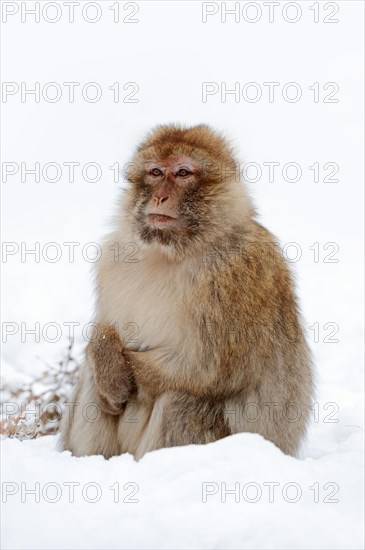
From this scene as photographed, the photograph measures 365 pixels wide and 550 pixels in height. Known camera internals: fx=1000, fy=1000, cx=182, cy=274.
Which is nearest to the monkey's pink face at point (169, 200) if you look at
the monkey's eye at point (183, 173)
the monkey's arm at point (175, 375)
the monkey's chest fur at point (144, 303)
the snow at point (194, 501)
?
the monkey's eye at point (183, 173)

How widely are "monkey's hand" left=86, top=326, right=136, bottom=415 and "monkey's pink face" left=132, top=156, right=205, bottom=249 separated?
53 cm

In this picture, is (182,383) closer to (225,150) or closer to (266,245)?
(266,245)

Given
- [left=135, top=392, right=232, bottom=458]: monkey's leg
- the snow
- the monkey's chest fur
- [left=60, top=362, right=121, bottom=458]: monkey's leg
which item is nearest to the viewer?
the snow

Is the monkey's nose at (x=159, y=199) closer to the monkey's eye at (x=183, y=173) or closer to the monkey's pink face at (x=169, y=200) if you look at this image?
the monkey's pink face at (x=169, y=200)

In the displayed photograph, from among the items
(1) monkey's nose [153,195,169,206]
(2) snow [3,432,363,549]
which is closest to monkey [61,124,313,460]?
(1) monkey's nose [153,195,169,206]

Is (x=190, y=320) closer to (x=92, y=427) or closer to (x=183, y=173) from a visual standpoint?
(x=183, y=173)

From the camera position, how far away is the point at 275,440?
15.1ft

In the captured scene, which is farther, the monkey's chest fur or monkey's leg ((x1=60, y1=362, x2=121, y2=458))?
monkey's leg ((x1=60, y1=362, x2=121, y2=458))

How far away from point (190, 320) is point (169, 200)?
21.1 inches

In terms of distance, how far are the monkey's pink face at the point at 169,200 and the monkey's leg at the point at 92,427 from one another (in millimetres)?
804

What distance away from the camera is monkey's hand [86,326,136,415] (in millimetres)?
4508

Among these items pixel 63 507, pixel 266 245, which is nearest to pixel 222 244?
pixel 266 245

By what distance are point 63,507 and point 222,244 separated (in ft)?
5.58

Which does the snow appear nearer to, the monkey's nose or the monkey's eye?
the monkey's nose
